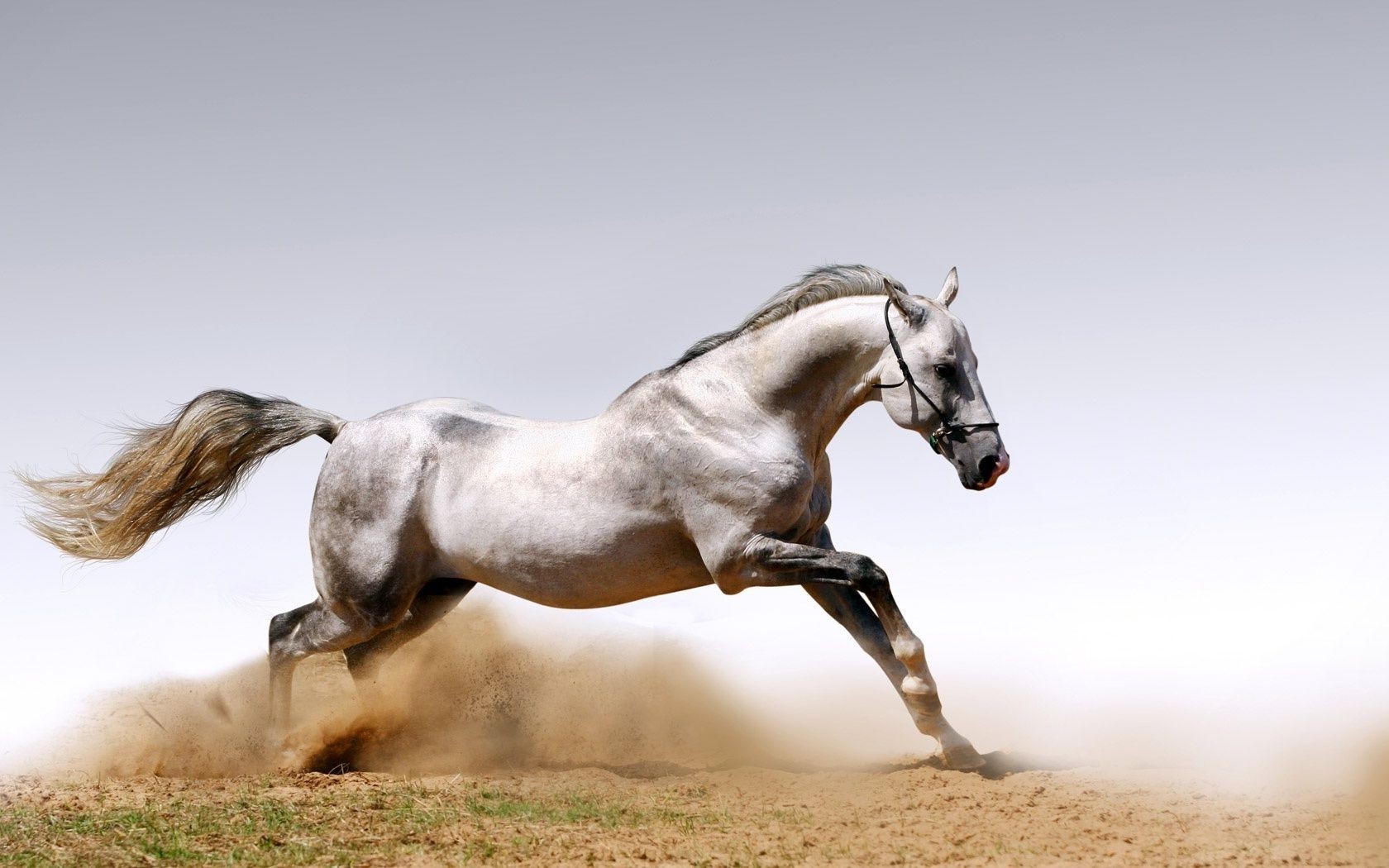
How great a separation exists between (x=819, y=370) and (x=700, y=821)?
2484 mm

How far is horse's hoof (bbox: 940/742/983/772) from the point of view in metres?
5.98

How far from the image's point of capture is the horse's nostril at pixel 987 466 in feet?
19.7

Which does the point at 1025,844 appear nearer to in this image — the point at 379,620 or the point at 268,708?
the point at 379,620

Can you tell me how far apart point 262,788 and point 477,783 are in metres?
1.10

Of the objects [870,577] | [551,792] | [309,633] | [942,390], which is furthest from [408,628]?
[942,390]

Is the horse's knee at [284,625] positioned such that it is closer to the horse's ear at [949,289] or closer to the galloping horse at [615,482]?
the galloping horse at [615,482]

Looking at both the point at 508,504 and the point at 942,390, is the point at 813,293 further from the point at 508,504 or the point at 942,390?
the point at 508,504

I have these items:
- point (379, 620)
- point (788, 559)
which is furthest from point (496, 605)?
point (788, 559)

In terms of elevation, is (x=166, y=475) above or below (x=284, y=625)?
above

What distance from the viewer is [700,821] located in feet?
16.8

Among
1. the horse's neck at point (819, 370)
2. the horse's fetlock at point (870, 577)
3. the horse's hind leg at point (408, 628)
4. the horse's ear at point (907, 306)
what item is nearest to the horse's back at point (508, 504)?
the horse's hind leg at point (408, 628)

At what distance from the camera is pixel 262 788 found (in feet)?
19.6

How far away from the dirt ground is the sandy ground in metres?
0.02

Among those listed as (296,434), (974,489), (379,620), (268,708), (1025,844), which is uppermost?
(296,434)
